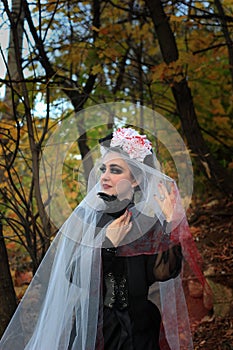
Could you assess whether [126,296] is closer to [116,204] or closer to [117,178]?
[116,204]

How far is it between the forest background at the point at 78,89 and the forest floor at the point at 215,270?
0.17 metres

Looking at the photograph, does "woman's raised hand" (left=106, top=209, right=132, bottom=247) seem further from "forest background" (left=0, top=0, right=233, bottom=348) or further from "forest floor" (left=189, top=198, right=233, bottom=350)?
"forest floor" (left=189, top=198, right=233, bottom=350)

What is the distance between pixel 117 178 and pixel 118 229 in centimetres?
21

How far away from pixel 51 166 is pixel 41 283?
61cm

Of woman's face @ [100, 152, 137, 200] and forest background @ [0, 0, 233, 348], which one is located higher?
forest background @ [0, 0, 233, 348]

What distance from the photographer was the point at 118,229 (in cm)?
218

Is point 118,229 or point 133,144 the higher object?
point 133,144

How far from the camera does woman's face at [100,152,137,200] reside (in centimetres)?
221

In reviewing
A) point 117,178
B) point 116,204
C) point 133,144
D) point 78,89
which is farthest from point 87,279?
point 78,89

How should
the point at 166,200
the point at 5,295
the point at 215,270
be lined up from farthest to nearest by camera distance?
the point at 215,270
the point at 5,295
the point at 166,200

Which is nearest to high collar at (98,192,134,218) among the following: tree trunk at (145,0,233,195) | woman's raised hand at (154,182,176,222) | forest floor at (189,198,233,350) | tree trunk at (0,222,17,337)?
woman's raised hand at (154,182,176,222)

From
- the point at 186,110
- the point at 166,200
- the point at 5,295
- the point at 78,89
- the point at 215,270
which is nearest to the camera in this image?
the point at 166,200

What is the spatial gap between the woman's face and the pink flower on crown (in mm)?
48

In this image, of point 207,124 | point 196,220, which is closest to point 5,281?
point 196,220
